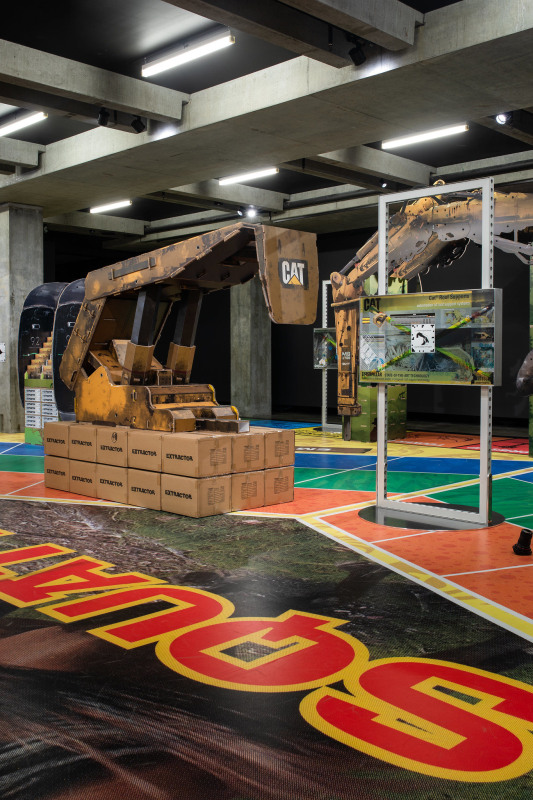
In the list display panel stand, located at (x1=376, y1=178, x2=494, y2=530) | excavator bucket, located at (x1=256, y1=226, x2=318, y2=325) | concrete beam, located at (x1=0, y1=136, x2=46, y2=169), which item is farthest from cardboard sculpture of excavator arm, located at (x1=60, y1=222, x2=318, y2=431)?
concrete beam, located at (x1=0, y1=136, x2=46, y2=169)

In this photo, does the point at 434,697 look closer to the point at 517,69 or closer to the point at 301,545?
the point at 301,545

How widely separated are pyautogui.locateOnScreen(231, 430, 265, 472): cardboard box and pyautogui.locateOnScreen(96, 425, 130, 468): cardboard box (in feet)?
3.81

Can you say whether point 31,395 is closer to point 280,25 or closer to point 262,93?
point 262,93

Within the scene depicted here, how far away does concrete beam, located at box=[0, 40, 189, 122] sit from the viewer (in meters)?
8.66

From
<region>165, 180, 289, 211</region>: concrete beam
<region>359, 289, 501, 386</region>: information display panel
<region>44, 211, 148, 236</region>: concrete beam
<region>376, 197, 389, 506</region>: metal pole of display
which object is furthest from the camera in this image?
<region>44, 211, 148, 236</region>: concrete beam

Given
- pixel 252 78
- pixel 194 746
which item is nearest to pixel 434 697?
pixel 194 746

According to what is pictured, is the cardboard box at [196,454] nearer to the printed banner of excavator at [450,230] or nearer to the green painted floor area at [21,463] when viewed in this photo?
the printed banner of excavator at [450,230]

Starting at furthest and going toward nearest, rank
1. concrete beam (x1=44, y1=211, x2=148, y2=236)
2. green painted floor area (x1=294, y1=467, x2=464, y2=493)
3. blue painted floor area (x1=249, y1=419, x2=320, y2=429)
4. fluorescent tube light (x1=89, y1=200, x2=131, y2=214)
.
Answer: concrete beam (x1=44, y1=211, x2=148, y2=236) < blue painted floor area (x1=249, y1=419, x2=320, y2=429) < fluorescent tube light (x1=89, y1=200, x2=131, y2=214) < green painted floor area (x1=294, y1=467, x2=464, y2=493)

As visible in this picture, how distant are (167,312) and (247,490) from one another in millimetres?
2682

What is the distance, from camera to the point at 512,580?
191 inches

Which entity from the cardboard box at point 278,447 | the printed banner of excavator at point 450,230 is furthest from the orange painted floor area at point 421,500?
the printed banner of excavator at point 450,230

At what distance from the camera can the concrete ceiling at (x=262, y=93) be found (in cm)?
745

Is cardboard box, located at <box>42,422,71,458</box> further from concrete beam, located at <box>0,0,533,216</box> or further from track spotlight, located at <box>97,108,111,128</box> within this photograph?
concrete beam, located at <box>0,0,533,216</box>

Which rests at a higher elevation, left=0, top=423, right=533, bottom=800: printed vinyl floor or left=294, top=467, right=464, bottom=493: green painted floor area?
left=294, top=467, right=464, bottom=493: green painted floor area
